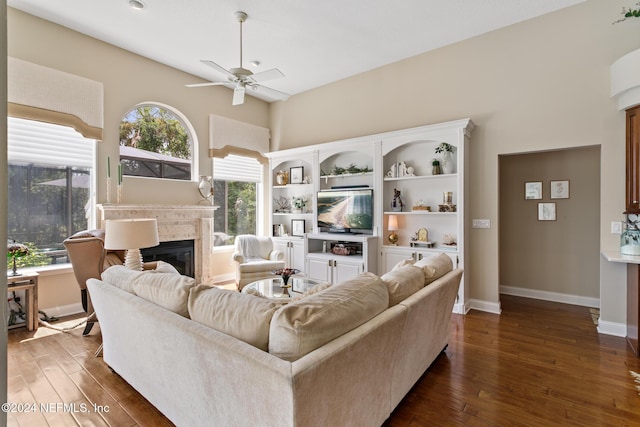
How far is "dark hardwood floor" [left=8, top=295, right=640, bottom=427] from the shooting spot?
6.41ft

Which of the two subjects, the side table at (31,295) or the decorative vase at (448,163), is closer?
the side table at (31,295)

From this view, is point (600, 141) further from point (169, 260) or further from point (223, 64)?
point (169, 260)

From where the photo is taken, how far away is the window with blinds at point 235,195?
5.72 metres

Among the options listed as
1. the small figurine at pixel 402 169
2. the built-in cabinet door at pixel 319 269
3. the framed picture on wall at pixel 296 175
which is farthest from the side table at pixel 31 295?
the small figurine at pixel 402 169

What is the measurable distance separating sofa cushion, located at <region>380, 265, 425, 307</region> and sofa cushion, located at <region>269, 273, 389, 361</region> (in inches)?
10.6

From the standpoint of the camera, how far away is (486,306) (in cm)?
406

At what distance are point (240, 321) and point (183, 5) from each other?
362 centimetres

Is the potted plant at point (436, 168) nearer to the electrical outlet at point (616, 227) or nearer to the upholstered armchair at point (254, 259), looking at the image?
the electrical outlet at point (616, 227)

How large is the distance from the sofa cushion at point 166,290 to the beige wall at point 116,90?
112 inches

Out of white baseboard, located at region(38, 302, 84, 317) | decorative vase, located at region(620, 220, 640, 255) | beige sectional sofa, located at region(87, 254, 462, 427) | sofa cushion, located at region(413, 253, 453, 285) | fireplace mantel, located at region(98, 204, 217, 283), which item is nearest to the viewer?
beige sectional sofa, located at region(87, 254, 462, 427)


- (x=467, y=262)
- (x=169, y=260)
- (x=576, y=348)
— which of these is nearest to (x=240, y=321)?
(x=576, y=348)

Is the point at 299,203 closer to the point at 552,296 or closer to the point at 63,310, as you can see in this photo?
the point at 63,310

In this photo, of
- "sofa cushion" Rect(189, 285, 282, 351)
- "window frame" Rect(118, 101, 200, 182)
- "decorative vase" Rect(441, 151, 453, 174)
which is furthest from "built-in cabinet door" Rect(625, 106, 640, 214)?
"window frame" Rect(118, 101, 200, 182)

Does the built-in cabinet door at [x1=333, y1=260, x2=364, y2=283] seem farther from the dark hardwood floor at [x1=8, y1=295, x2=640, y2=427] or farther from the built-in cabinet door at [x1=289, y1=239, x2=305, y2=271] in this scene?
the dark hardwood floor at [x1=8, y1=295, x2=640, y2=427]
